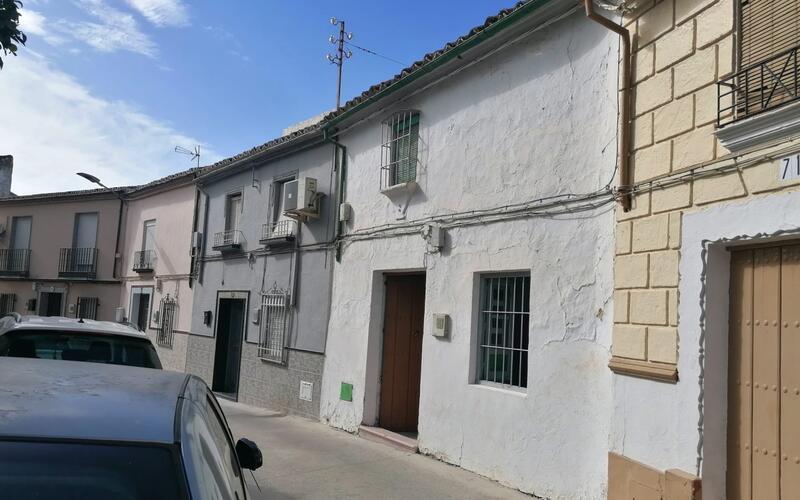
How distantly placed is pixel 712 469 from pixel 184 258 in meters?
13.5

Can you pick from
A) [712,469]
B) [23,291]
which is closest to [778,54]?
[712,469]

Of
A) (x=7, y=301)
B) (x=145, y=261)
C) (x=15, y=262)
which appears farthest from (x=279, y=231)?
(x=7, y=301)

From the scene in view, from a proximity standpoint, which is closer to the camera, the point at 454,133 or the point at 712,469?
the point at 712,469

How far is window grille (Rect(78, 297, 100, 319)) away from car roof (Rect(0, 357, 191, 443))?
1865cm

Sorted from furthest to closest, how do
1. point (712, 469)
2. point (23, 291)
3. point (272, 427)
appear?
point (23, 291) < point (272, 427) < point (712, 469)

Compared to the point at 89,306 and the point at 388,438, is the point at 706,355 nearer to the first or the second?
the point at 388,438

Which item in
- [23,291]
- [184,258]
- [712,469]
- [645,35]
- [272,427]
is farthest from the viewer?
[23,291]

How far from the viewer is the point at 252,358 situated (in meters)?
12.0

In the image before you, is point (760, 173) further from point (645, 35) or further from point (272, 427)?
point (272, 427)

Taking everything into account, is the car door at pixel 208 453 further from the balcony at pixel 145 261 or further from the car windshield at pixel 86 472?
the balcony at pixel 145 261

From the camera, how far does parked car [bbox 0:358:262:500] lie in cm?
179

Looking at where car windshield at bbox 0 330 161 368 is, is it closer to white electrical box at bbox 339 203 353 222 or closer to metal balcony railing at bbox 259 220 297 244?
white electrical box at bbox 339 203 353 222

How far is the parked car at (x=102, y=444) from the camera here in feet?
5.87

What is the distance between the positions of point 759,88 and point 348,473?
5447mm
